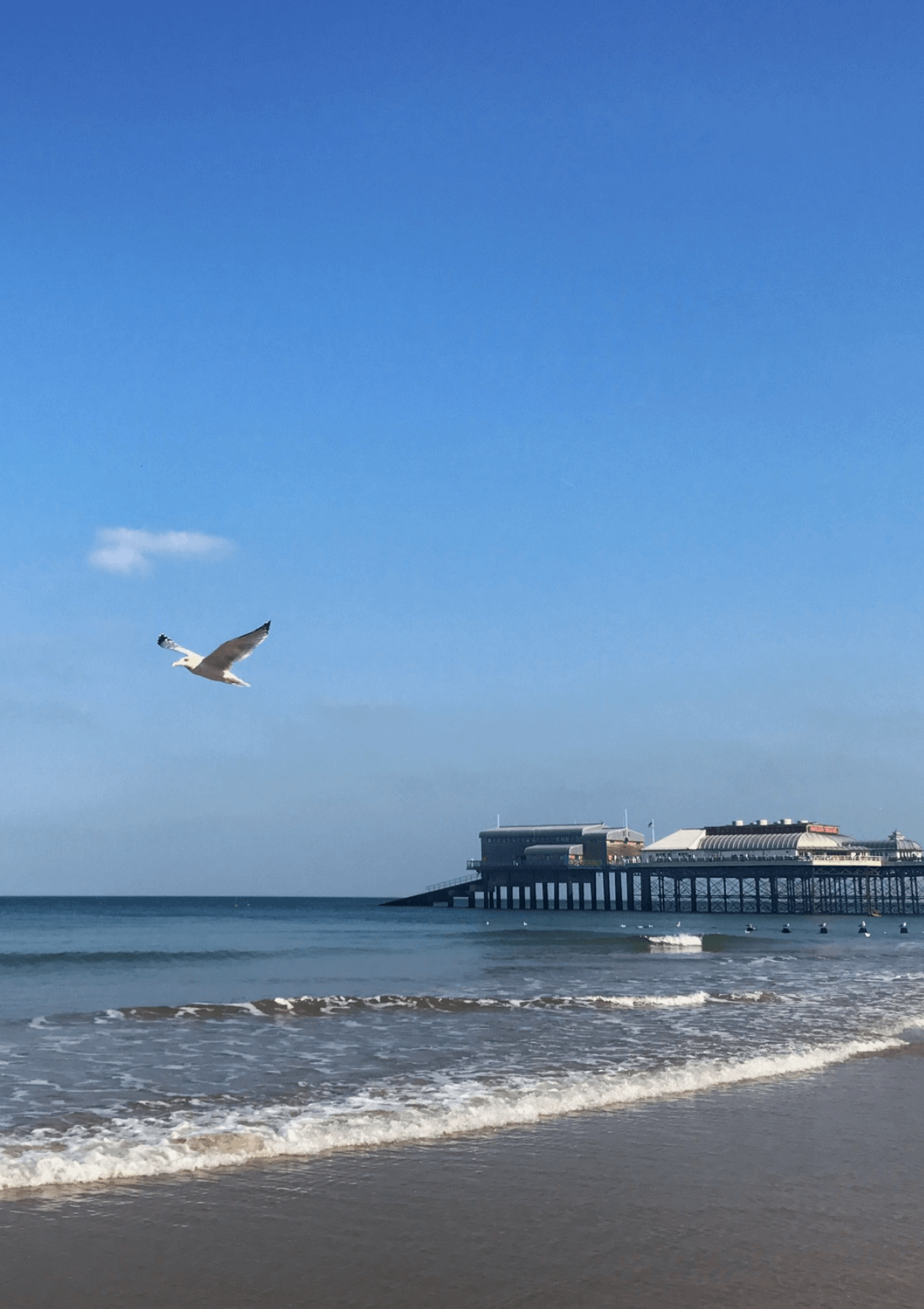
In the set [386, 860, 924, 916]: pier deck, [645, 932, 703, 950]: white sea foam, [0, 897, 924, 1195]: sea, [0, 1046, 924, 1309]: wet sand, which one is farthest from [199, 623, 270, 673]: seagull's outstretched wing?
[386, 860, 924, 916]: pier deck

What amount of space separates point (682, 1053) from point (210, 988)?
52.9 feet

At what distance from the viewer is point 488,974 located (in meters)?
33.1

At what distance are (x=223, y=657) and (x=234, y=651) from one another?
19cm

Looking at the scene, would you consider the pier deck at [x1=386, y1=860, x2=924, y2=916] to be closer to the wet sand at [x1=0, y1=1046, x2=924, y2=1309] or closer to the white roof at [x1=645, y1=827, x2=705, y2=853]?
the white roof at [x1=645, y1=827, x2=705, y2=853]

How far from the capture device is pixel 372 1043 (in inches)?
700

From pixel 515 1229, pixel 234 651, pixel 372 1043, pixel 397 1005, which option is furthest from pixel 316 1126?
pixel 397 1005

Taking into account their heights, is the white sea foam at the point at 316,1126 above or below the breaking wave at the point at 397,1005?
above

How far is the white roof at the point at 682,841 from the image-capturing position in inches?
3863

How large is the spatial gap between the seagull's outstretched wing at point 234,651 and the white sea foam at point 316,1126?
4938 mm

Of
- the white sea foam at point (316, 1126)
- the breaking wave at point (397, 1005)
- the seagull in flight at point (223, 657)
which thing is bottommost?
the breaking wave at point (397, 1005)

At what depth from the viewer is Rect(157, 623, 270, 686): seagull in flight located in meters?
13.1

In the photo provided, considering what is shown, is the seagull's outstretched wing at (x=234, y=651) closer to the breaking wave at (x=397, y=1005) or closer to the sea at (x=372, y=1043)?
the sea at (x=372, y=1043)

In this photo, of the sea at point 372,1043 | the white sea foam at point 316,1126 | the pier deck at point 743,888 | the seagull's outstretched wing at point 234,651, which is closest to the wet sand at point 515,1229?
the white sea foam at point 316,1126

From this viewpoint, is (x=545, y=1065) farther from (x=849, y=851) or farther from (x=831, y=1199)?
(x=849, y=851)
